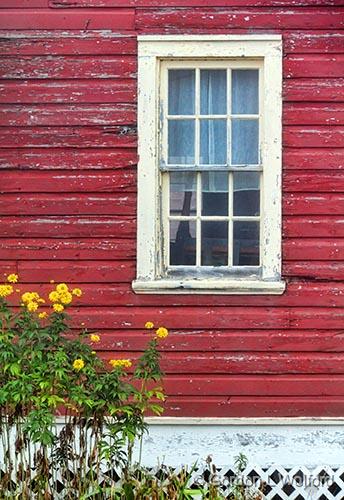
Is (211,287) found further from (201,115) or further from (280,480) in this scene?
(280,480)

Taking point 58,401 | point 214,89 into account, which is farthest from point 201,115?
point 58,401

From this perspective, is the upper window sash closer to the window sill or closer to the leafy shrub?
the window sill

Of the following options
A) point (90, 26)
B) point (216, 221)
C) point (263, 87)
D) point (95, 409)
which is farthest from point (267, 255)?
point (90, 26)

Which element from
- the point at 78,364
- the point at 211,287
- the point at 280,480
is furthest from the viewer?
the point at 211,287

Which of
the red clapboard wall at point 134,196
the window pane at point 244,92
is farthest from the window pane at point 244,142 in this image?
the red clapboard wall at point 134,196

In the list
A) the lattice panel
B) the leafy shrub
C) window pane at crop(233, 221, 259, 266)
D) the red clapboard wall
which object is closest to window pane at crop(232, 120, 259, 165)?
the red clapboard wall

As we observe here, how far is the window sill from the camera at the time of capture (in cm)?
615

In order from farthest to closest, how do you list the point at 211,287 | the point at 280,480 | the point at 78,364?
the point at 211,287
the point at 280,480
the point at 78,364

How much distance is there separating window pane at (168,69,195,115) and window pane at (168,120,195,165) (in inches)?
3.8

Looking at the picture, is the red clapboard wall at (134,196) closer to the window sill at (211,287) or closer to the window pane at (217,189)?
the window sill at (211,287)

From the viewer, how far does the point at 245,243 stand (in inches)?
248

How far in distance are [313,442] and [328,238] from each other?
5.33 feet

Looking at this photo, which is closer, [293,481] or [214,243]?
[293,481]

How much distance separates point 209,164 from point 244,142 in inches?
13.3
